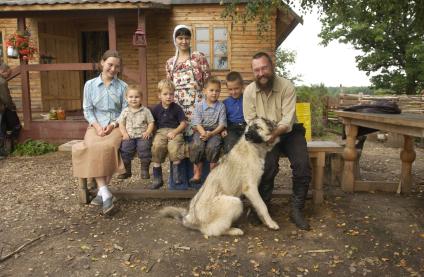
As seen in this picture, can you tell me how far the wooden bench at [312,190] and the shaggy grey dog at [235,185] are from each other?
866mm

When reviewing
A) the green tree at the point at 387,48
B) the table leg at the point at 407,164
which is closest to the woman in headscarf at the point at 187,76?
the table leg at the point at 407,164

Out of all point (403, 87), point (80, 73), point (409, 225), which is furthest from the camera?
point (403, 87)

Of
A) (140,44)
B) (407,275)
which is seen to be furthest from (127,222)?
(140,44)

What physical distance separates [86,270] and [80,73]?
1170cm

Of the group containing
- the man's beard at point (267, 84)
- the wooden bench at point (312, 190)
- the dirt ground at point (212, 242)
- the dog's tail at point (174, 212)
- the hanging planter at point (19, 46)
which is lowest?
the dirt ground at point (212, 242)

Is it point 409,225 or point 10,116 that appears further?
point 10,116

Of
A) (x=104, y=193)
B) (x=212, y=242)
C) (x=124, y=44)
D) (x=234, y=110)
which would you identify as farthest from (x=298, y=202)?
(x=124, y=44)

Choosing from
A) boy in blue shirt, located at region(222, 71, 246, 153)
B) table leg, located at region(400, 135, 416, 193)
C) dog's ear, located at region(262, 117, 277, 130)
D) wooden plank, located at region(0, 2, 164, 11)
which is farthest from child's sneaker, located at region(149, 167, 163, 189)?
wooden plank, located at region(0, 2, 164, 11)

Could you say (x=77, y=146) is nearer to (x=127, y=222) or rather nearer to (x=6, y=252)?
(x=127, y=222)

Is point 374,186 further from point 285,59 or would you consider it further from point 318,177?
point 285,59

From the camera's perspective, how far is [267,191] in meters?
4.49

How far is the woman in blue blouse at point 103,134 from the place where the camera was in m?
4.50

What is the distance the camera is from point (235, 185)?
4008 millimetres

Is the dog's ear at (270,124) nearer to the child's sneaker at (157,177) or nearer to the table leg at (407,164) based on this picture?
the child's sneaker at (157,177)
